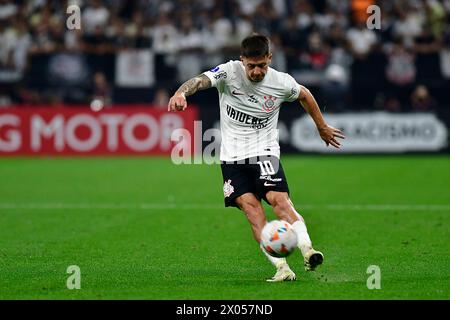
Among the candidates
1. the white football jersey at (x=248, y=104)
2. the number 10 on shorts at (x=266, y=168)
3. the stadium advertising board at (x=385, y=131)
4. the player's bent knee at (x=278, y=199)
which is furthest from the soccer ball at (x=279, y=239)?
the stadium advertising board at (x=385, y=131)

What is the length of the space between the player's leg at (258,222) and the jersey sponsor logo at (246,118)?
2.25 ft

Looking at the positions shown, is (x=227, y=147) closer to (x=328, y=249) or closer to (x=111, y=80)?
(x=328, y=249)

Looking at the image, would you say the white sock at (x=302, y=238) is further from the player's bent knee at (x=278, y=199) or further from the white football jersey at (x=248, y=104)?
the white football jersey at (x=248, y=104)

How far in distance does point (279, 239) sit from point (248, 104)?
149cm

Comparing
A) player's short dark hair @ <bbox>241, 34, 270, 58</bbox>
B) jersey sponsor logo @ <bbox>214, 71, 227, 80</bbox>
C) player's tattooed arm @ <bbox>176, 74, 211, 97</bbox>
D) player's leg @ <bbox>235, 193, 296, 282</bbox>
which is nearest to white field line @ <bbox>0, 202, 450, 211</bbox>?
player's leg @ <bbox>235, 193, 296, 282</bbox>

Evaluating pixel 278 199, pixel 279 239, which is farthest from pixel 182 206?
pixel 279 239

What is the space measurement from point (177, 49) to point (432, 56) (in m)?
7.06

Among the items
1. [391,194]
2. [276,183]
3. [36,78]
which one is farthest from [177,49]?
[276,183]

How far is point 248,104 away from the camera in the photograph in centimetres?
928

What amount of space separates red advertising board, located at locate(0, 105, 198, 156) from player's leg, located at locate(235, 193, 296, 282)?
53.1ft

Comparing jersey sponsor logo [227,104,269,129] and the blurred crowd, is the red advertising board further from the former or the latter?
jersey sponsor logo [227,104,269,129]

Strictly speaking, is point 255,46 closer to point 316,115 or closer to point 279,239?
point 316,115

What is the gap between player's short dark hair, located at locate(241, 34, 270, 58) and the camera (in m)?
Result: 8.80

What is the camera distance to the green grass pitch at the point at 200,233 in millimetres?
8562
